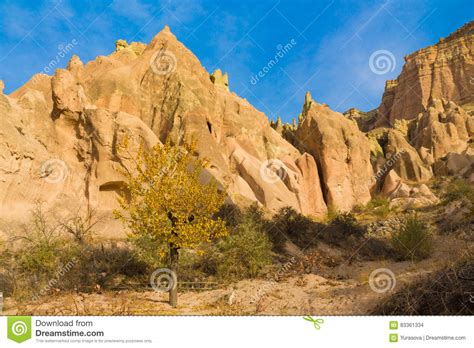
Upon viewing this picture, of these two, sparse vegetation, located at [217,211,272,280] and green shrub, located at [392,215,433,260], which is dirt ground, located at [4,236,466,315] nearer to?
sparse vegetation, located at [217,211,272,280]

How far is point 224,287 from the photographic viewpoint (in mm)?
10141

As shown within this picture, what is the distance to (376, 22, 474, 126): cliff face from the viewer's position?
75.8 meters

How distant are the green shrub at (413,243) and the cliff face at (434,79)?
6849 centimetres

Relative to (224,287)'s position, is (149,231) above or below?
above

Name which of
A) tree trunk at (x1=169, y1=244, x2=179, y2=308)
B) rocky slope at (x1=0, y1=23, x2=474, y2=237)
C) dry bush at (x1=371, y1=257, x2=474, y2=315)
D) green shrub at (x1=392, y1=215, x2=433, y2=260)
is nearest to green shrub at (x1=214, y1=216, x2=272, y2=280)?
rocky slope at (x1=0, y1=23, x2=474, y2=237)

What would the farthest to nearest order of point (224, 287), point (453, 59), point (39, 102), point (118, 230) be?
point (453, 59)
point (39, 102)
point (118, 230)
point (224, 287)

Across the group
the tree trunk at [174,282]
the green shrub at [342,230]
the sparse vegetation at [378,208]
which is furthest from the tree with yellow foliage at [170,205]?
the sparse vegetation at [378,208]

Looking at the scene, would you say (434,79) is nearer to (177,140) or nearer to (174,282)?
(177,140)

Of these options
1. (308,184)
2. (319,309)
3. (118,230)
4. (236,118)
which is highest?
(236,118)

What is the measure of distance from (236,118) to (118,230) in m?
18.1

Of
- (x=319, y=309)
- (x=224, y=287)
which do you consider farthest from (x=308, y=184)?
(x=319, y=309)
